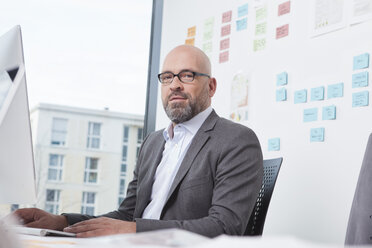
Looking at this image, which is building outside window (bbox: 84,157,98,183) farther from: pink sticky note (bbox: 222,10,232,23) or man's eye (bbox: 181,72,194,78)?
man's eye (bbox: 181,72,194,78)

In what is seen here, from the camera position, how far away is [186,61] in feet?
5.94

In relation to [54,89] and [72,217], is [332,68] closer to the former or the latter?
[72,217]

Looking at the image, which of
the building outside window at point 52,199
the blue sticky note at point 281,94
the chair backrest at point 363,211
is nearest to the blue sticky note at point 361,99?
the blue sticky note at point 281,94

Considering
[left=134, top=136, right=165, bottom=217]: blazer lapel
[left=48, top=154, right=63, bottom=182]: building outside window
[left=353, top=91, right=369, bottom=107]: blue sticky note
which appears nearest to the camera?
[left=134, top=136, right=165, bottom=217]: blazer lapel

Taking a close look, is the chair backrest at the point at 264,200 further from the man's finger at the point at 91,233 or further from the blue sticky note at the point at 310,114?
the man's finger at the point at 91,233

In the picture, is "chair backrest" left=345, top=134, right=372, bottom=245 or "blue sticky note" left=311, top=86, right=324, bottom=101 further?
"blue sticky note" left=311, top=86, right=324, bottom=101

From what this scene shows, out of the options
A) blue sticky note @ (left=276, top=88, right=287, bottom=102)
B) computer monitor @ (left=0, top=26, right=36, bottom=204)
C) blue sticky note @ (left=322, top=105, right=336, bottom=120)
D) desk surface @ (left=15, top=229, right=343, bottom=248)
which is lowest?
desk surface @ (left=15, top=229, right=343, bottom=248)

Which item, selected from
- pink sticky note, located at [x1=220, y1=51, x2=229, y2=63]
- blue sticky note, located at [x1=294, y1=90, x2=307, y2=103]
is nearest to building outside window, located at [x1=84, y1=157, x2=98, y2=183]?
pink sticky note, located at [x1=220, y1=51, x2=229, y2=63]

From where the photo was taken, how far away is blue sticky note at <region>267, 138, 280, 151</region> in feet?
7.52

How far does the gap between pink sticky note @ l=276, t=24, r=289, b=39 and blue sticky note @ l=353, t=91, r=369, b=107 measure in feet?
1.89

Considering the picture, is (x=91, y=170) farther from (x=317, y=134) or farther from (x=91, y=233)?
(x=91, y=233)

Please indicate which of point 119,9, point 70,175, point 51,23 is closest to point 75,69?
point 51,23

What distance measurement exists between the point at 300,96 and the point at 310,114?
11cm

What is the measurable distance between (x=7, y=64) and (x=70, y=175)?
7.71 metres
